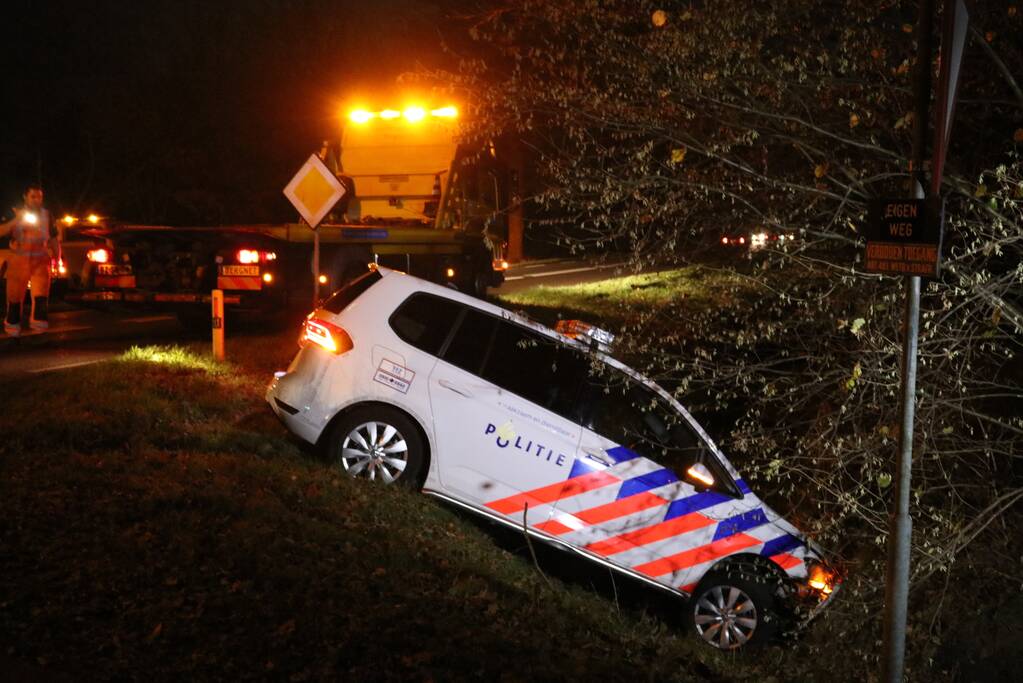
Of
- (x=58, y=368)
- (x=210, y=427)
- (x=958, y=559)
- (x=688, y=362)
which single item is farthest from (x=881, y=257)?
(x=58, y=368)

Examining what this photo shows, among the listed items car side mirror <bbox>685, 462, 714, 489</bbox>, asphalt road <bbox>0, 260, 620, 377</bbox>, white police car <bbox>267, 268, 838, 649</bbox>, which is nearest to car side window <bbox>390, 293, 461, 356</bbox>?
white police car <bbox>267, 268, 838, 649</bbox>

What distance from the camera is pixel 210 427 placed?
8.01 m

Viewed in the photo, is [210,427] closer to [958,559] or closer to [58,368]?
[58,368]

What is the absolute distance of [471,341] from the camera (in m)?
7.20

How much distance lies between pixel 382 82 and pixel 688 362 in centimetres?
3074

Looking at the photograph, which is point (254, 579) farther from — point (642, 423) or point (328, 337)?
point (642, 423)

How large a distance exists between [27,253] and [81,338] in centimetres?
141

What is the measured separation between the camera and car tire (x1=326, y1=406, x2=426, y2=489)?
23.3ft

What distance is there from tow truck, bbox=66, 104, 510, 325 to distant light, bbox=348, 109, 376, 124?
16 millimetres

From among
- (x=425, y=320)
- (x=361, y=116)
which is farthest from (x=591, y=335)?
(x=361, y=116)

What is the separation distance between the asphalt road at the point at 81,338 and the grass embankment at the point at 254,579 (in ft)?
9.69

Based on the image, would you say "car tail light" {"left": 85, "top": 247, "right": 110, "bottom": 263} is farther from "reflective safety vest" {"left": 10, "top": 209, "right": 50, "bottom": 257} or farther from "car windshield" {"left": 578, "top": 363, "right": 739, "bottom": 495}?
"car windshield" {"left": 578, "top": 363, "right": 739, "bottom": 495}

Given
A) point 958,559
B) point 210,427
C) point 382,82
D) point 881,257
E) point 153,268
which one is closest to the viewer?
point 881,257

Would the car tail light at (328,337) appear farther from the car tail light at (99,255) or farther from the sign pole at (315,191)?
the car tail light at (99,255)
